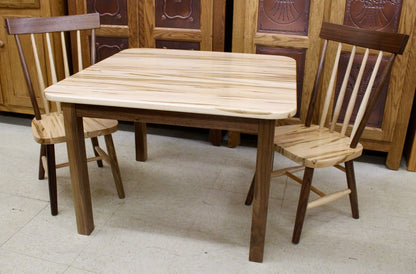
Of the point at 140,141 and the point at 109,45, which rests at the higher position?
the point at 109,45

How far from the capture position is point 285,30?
2.59 metres

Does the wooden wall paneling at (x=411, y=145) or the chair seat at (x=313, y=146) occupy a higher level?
the chair seat at (x=313, y=146)

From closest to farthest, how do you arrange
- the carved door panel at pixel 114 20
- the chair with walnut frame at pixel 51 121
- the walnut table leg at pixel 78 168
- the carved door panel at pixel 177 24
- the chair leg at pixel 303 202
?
1. the walnut table leg at pixel 78 168
2. the chair leg at pixel 303 202
3. the chair with walnut frame at pixel 51 121
4. the carved door panel at pixel 177 24
5. the carved door panel at pixel 114 20

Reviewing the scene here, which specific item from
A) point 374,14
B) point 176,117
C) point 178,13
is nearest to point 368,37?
point 374,14

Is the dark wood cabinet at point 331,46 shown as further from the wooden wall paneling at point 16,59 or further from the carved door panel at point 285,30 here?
the wooden wall paneling at point 16,59

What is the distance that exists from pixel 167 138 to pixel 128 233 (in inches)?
46.0

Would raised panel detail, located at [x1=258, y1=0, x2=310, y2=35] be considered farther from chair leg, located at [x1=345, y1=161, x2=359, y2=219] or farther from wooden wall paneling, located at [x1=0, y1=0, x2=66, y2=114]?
wooden wall paneling, located at [x1=0, y1=0, x2=66, y2=114]

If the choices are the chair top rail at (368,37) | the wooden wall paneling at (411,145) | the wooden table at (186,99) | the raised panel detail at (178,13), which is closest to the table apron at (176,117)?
the wooden table at (186,99)

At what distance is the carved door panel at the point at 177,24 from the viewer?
8.92 ft

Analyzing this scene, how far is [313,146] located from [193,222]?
0.69 m

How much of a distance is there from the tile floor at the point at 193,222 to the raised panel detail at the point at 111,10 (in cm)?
91

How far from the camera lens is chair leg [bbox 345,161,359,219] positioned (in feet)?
6.58

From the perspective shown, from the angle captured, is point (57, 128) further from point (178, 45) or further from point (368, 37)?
point (368, 37)

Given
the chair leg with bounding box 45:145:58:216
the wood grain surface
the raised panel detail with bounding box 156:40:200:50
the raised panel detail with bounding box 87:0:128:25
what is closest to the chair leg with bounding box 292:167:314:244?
the wood grain surface
